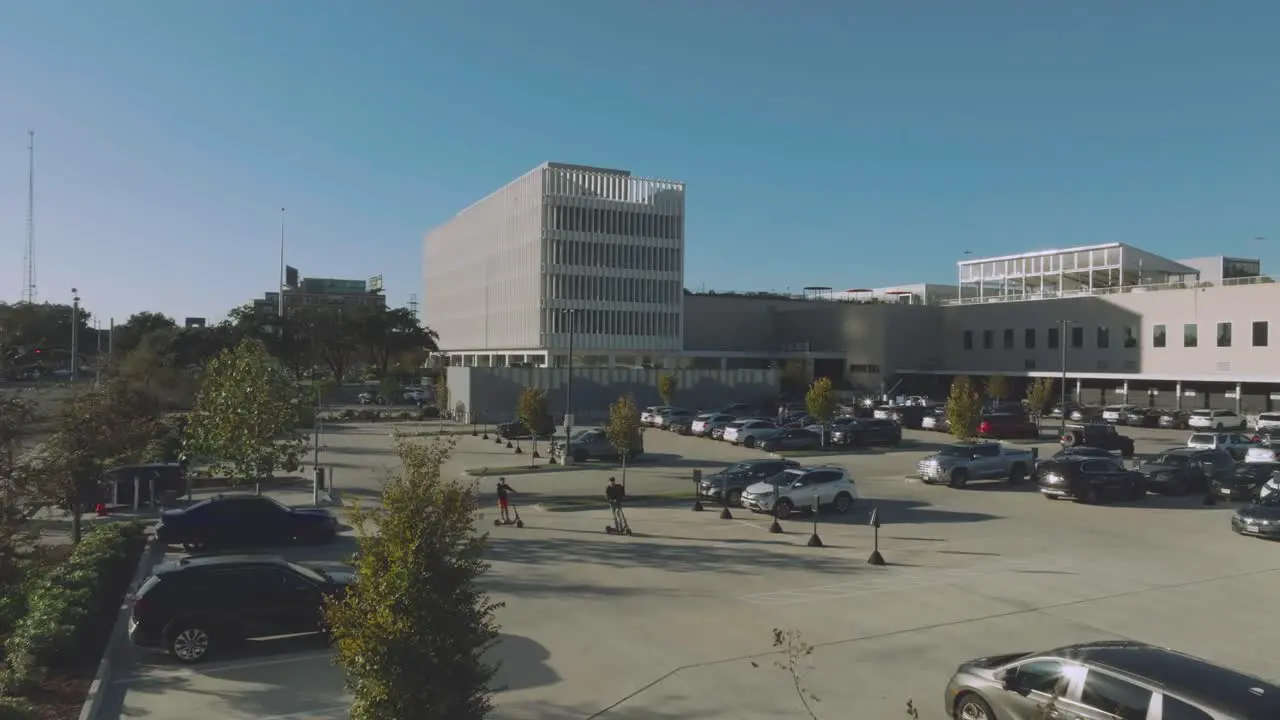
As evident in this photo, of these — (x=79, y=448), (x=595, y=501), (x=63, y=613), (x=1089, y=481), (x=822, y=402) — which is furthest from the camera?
(x=822, y=402)

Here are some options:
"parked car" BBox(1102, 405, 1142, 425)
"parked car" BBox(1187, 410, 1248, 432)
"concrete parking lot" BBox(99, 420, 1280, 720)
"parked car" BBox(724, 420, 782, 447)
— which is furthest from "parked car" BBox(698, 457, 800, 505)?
"parked car" BBox(1102, 405, 1142, 425)

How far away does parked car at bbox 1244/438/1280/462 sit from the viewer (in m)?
35.3

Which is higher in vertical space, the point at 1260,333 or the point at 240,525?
the point at 1260,333

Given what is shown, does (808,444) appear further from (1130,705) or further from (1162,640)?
(1130,705)

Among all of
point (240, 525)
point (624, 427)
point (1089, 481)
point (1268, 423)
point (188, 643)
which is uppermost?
point (624, 427)

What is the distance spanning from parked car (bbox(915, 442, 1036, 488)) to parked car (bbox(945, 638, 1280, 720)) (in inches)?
969

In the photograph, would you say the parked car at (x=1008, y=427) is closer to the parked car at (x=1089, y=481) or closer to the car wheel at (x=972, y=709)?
the parked car at (x=1089, y=481)

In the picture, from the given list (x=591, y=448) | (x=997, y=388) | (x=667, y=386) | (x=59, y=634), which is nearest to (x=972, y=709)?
(x=59, y=634)

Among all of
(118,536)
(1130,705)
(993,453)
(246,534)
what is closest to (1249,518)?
(993,453)

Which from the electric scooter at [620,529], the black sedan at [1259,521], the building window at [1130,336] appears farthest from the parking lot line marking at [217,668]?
the building window at [1130,336]

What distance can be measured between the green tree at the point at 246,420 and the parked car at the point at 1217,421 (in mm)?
54348

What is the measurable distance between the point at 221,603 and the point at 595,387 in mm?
61551

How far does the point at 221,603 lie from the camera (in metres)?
12.9

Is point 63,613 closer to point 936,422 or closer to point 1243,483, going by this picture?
point 1243,483
